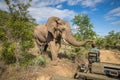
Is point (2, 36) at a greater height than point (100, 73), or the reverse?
point (2, 36)

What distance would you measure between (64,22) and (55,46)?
6.03 ft

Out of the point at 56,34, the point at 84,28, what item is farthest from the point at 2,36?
the point at 84,28

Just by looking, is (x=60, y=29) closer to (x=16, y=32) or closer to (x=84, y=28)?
(x=16, y=32)

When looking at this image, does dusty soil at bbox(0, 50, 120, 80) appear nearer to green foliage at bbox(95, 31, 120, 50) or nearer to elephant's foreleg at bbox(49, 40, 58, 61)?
elephant's foreleg at bbox(49, 40, 58, 61)

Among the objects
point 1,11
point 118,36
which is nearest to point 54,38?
point 1,11

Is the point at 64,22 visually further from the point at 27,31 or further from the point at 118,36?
the point at 118,36

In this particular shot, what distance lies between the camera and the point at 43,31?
10516 millimetres

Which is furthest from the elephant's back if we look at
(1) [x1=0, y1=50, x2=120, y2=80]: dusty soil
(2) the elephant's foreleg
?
(1) [x1=0, y1=50, x2=120, y2=80]: dusty soil

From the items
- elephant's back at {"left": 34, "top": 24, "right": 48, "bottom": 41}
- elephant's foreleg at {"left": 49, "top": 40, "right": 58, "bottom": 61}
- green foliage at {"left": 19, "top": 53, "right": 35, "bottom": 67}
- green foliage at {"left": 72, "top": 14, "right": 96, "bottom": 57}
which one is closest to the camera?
green foliage at {"left": 19, "top": 53, "right": 35, "bottom": 67}

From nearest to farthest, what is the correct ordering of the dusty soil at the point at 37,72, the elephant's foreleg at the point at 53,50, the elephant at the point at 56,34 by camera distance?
the dusty soil at the point at 37,72
the elephant at the point at 56,34
the elephant's foreleg at the point at 53,50

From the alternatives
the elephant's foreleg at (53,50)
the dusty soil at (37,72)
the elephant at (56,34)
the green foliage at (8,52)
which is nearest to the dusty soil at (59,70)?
the dusty soil at (37,72)

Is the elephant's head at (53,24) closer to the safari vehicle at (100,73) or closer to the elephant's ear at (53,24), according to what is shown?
the elephant's ear at (53,24)

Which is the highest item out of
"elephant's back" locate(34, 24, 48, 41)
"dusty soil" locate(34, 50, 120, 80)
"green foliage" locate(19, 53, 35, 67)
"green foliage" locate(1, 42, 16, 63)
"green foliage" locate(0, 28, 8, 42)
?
"elephant's back" locate(34, 24, 48, 41)

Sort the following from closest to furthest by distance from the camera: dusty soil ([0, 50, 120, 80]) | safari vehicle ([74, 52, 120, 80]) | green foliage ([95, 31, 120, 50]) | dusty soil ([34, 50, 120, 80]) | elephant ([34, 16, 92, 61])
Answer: safari vehicle ([74, 52, 120, 80]) < dusty soil ([0, 50, 120, 80]) < dusty soil ([34, 50, 120, 80]) < elephant ([34, 16, 92, 61]) < green foliage ([95, 31, 120, 50])
